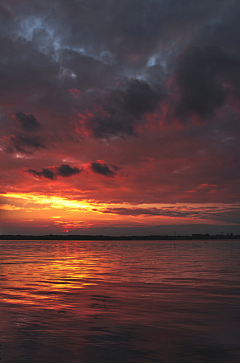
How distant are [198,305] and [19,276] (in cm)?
2131

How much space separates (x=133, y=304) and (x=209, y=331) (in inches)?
271

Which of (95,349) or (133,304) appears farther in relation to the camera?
(133,304)

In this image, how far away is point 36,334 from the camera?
13320mm

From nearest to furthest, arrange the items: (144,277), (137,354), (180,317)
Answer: (137,354) < (180,317) < (144,277)

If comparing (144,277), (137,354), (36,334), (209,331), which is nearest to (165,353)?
(137,354)

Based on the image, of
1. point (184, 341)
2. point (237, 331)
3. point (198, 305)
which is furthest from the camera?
point (198, 305)

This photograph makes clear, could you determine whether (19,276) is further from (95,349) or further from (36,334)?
(95,349)

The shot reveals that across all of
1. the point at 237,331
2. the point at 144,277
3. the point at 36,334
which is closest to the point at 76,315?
the point at 36,334

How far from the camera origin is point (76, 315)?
17.0 metres

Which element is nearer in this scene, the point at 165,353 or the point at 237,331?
the point at 165,353

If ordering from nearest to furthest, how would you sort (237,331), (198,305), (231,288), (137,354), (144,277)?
(137,354) < (237,331) < (198,305) < (231,288) < (144,277)

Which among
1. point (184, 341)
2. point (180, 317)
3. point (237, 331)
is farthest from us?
point (180, 317)

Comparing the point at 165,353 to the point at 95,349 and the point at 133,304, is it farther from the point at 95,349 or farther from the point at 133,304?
the point at 133,304

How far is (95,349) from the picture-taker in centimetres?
1159
